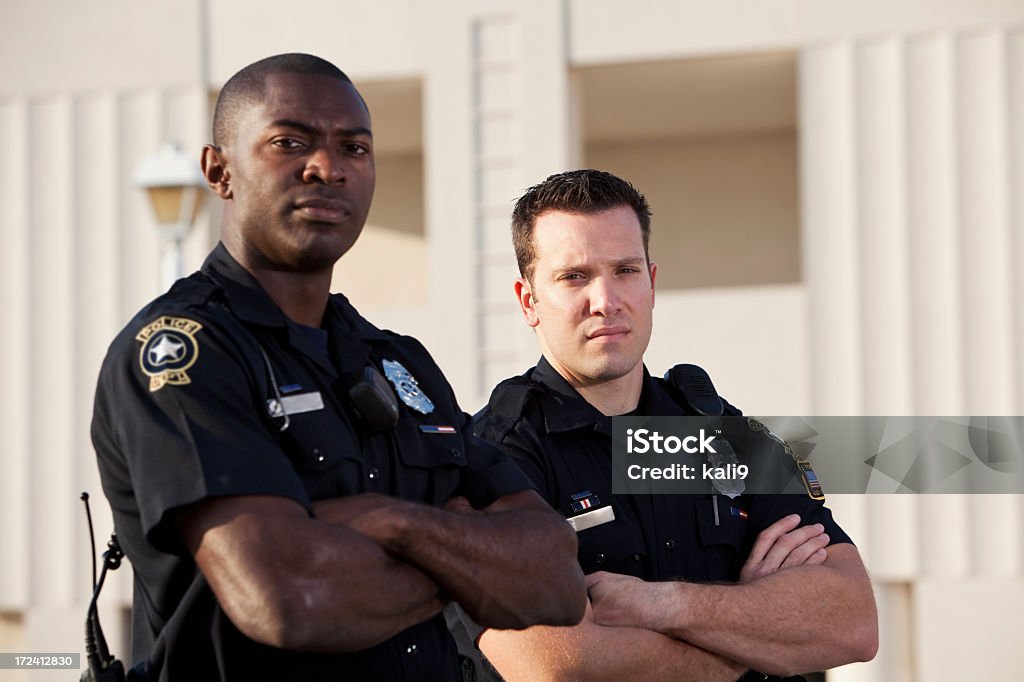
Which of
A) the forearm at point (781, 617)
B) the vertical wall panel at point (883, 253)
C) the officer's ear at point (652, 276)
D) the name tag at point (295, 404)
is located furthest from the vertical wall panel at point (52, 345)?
the name tag at point (295, 404)

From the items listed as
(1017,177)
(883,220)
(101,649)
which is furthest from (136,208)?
(101,649)

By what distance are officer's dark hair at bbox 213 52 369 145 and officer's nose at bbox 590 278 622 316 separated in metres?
0.95

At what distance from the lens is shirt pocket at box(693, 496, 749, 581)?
3.37m

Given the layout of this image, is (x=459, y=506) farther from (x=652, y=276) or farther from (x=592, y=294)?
(x=652, y=276)

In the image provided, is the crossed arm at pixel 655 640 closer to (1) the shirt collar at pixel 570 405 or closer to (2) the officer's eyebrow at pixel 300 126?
(1) the shirt collar at pixel 570 405

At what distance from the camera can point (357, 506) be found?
Result: 2418 millimetres

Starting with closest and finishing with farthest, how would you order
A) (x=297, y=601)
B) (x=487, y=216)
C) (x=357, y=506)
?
(x=297, y=601) < (x=357, y=506) < (x=487, y=216)

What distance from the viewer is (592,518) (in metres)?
3.29

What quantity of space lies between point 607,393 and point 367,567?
1281 millimetres

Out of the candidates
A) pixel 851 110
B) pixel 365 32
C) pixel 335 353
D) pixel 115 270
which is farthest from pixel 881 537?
pixel 335 353

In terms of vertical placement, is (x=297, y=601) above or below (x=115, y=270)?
below

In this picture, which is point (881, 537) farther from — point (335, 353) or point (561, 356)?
point (335, 353)

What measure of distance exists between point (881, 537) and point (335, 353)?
8070 mm

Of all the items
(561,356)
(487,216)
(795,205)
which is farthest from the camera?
(795,205)
